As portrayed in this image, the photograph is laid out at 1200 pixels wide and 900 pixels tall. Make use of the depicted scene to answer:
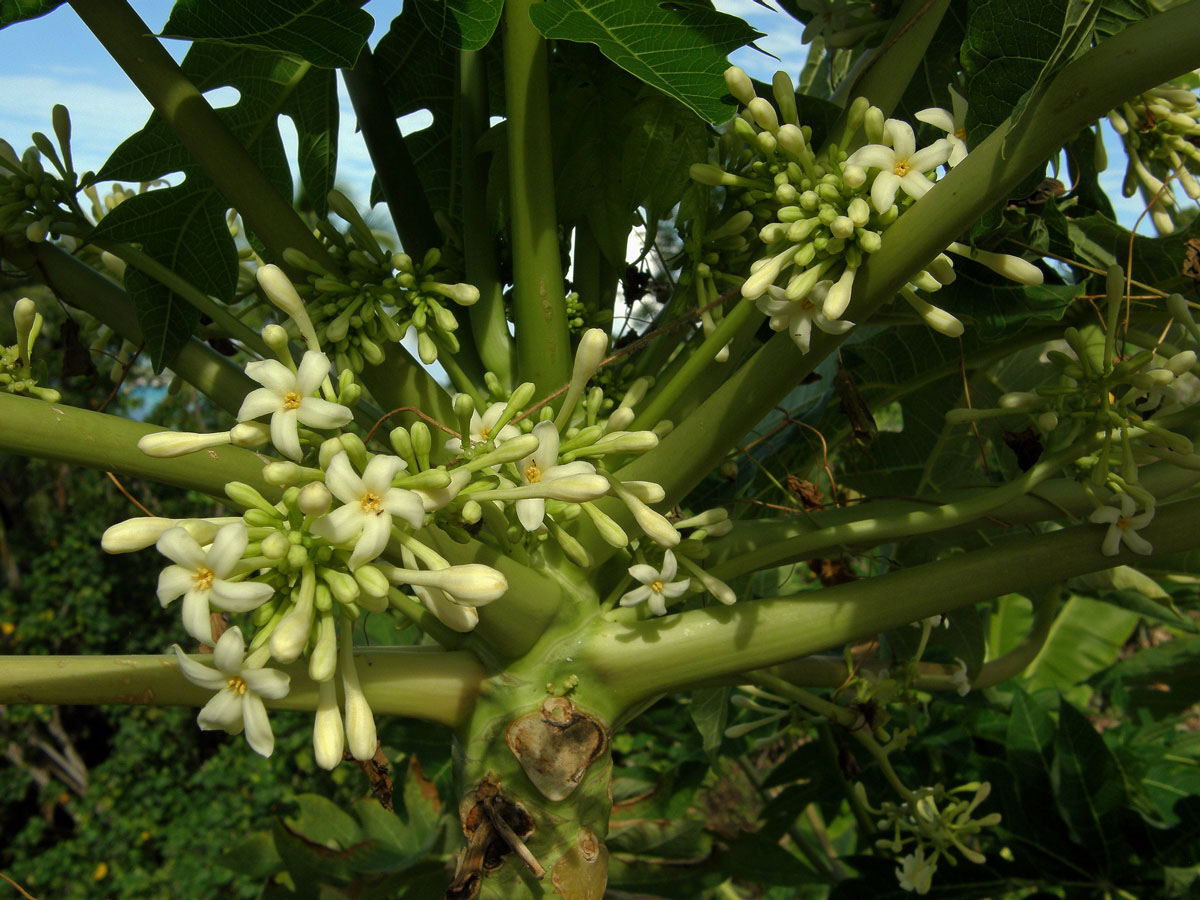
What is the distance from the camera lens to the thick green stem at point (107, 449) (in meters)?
0.85

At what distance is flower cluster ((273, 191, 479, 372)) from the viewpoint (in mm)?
1091

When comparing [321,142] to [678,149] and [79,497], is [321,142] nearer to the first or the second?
[678,149]

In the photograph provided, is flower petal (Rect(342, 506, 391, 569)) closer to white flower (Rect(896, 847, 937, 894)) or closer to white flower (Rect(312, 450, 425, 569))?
white flower (Rect(312, 450, 425, 569))

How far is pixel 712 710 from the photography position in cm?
163

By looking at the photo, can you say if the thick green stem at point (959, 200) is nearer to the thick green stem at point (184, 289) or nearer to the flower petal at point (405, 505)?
the flower petal at point (405, 505)

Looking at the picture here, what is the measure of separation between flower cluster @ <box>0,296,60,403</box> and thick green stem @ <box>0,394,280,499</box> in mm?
146

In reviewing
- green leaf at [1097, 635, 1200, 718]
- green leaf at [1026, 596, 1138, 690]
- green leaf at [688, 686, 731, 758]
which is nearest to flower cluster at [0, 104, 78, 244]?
green leaf at [688, 686, 731, 758]

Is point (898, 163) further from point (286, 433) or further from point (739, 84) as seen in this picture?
point (286, 433)

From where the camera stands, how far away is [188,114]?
1.01 meters

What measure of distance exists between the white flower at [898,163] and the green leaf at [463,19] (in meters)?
0.42

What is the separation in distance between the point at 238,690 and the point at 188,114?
626 millimetres

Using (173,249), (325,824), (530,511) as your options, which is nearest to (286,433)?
(530,511)

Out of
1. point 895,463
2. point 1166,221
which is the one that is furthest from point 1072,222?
point 895,463

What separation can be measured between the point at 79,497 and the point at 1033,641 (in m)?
9.10
